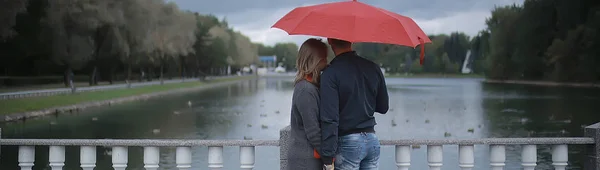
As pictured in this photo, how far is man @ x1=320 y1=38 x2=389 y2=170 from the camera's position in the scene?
5.45m

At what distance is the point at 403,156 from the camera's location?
6883 millimetres

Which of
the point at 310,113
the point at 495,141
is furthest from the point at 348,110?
the point at 495,141

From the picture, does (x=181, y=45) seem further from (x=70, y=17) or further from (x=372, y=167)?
(x=372, y=167)

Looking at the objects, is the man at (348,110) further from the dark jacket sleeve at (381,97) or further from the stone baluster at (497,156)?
the stone baluster at (497,156)

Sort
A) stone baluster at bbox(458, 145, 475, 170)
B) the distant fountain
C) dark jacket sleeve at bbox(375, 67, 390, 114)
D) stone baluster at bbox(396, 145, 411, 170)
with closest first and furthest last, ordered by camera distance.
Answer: dark jacket sleeve at bbox(375, 67, 390, 114), stone baluster at bbox(396, 145, 411, 170), stone baluster at bbox(458, 145, 475, 170), the distant fountain

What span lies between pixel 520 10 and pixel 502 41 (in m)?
5.52

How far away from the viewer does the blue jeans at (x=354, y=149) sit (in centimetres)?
561

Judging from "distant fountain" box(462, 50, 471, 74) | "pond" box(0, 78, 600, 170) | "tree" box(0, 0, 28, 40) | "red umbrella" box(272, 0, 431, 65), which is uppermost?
"distant fountain" box(462, 50, 471, 74)

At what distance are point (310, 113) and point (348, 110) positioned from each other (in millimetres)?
355

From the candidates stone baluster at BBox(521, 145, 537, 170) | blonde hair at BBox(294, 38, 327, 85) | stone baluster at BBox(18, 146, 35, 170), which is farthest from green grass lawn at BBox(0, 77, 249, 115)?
blonde hair at BBox(294, 38, 327, 85)

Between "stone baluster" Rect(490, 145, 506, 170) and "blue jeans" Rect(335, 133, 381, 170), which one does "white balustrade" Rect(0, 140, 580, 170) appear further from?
"blue jeans" Rect(335, 133, 381, 170)

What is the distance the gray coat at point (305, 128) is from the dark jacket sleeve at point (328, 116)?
0.16 ft

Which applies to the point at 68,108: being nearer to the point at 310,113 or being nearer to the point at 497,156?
the point at 497,156

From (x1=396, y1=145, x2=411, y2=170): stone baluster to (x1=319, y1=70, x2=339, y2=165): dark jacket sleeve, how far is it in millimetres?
1559
